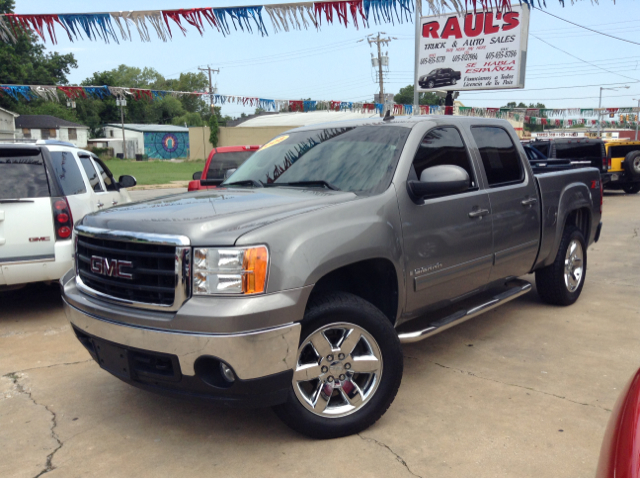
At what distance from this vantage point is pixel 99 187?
6.68 m

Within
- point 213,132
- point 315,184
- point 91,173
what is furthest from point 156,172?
point 315,184

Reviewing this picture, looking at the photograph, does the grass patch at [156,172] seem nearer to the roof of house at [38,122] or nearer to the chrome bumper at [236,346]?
the roof of house at [38,122]

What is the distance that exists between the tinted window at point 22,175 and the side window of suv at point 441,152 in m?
3.57

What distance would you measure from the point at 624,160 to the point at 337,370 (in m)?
18.4

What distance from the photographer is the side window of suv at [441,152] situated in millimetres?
4031

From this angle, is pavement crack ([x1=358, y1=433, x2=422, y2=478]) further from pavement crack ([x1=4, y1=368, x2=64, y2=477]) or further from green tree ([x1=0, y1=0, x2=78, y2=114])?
green tree ([x1=0, y1=0, x2=78, y2=114])

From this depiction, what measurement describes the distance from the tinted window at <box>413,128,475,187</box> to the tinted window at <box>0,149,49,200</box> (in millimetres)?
3572

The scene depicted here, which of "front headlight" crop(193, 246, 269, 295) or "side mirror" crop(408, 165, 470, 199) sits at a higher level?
"side mirror" crop(408, 165, 470, 199)

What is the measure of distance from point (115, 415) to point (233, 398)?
1159 millimetres

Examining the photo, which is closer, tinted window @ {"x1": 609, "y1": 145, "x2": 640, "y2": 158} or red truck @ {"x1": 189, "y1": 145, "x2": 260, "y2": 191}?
red truck @ {"x1": 189, "y1": 145, "x2": 260, "y2": 191}

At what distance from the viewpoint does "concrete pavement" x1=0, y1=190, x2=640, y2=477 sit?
3.01m

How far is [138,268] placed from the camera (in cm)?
302

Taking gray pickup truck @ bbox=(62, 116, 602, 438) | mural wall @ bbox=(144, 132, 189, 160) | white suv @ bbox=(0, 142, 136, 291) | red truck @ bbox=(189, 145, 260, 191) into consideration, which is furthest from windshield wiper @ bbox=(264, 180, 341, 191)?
mural wall @ bbox=(144, 132, 189, 160)

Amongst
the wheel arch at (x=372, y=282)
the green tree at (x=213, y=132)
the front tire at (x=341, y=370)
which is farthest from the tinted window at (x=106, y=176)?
the green tree at (x=213, y=132)
